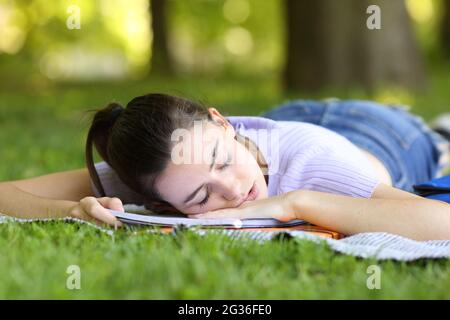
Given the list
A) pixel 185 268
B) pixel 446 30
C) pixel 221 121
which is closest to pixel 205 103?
pixel 221 121

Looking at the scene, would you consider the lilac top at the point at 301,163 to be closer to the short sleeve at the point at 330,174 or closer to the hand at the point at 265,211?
the short sleeve at the point at 330,174

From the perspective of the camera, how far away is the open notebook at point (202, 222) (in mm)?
2668

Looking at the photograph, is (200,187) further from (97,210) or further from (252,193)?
(97,210)

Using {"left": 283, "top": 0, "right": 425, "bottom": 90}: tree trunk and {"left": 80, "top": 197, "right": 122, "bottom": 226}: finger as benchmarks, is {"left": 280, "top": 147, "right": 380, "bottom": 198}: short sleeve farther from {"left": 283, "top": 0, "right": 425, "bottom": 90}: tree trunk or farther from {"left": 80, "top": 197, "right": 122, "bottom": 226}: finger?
{"left": 283, "top": 0, "right": 425, "bottom": 90}: tree trunk

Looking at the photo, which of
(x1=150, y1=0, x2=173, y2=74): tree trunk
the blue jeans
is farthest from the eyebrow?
(x1=150, y1=0, x2=173, y2=74): tree trunk

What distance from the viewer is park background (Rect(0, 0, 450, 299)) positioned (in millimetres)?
2096

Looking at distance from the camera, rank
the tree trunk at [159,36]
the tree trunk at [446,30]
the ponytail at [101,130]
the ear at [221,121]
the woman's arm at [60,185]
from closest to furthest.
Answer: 1. the ear at [221,121]
2. the ponytail at [101,130]
3. the woman's arm at [60,185]
4. the tree trunk at [446,30]
5. the tree trunk at [159,36]

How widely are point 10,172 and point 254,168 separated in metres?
1.98

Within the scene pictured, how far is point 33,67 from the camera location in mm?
16453

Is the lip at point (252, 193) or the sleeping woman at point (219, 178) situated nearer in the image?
the sleeping woman at point (219, 178)

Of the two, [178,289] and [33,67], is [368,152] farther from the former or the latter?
[33,67]

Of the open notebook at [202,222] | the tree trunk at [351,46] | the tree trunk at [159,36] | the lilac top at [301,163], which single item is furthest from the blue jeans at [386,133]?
the tree trunk at [159,36]

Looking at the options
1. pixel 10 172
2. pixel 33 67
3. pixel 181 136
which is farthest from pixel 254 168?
pixel 33 67
